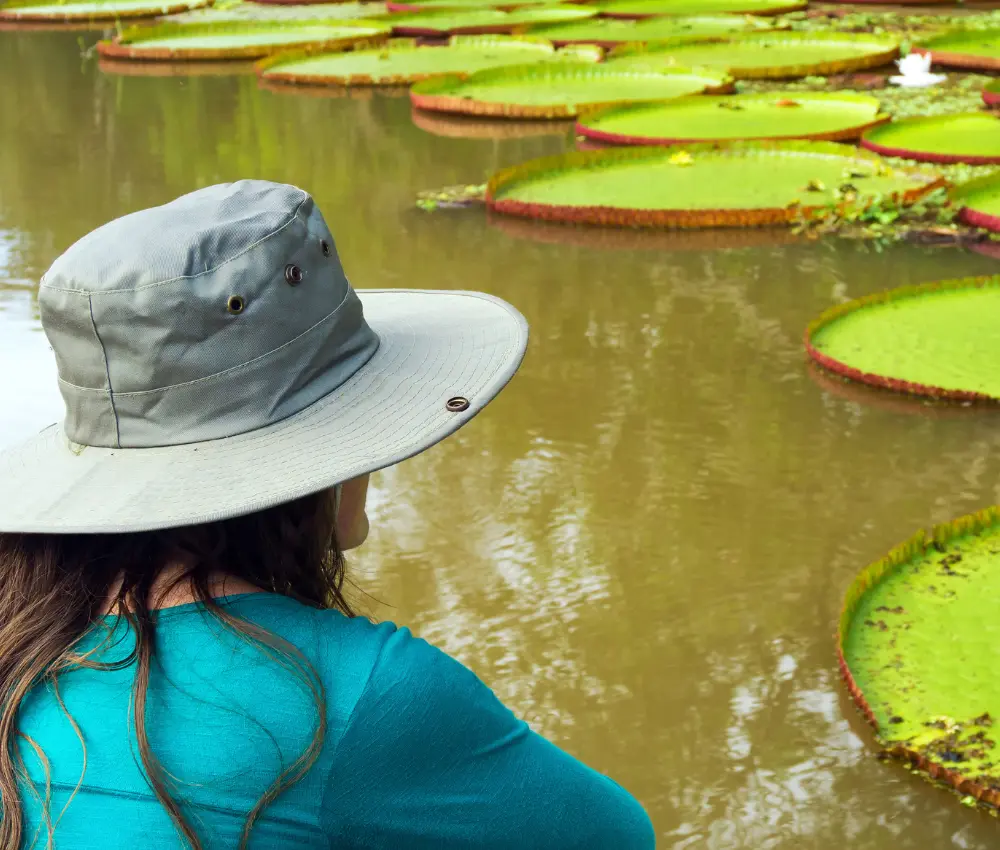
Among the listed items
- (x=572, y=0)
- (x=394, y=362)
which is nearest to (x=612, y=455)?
(x=394, y=362)

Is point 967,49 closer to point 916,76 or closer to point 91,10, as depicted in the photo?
point 916,76

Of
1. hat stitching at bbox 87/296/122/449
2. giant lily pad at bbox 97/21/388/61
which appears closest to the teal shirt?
hat stitching at bbox 87/296/122/449

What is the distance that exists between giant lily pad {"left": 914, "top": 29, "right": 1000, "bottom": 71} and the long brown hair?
5.25m

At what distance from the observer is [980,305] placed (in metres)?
2.69

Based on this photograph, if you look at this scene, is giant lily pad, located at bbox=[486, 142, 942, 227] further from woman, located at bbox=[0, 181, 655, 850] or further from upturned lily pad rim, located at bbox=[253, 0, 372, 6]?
upturned lily pad rim, located at bbox=[253, 0, 372, 6]

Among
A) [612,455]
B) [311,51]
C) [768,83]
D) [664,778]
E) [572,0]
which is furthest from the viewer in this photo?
[572,0]

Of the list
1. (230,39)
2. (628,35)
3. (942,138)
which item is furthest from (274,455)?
(230,39)

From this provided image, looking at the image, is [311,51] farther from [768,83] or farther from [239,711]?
[239,711]

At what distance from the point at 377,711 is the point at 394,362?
0.31 meters

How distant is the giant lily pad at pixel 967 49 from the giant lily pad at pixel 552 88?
102cm

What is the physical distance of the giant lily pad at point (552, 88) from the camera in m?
5.08

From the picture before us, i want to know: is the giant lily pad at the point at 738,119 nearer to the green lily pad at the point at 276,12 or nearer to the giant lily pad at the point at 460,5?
the giant lily pad at the point at 460,5

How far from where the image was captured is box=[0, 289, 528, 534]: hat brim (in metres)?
0.75

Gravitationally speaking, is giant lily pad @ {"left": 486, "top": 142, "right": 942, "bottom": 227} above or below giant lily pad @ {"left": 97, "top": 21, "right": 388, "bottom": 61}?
below
